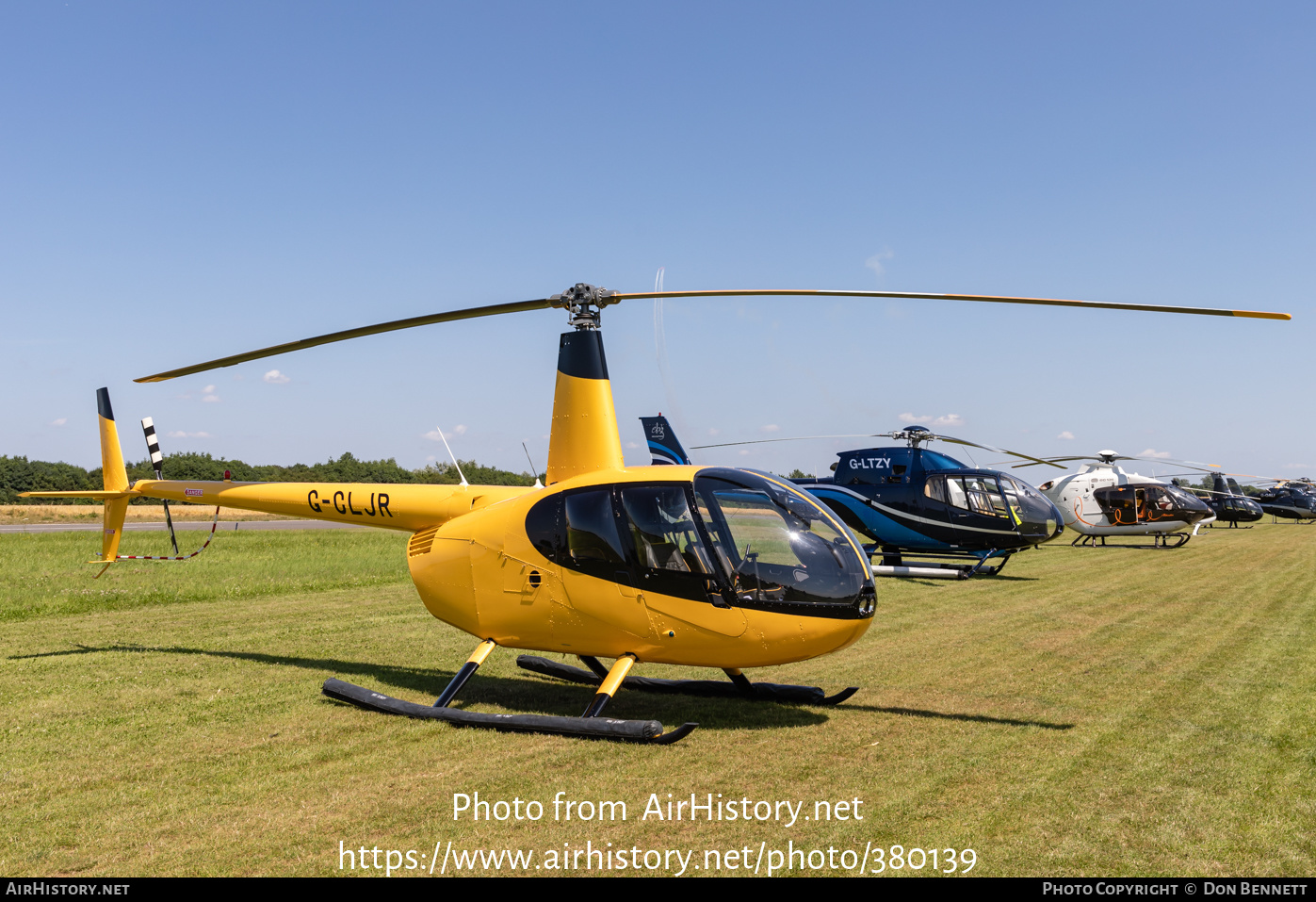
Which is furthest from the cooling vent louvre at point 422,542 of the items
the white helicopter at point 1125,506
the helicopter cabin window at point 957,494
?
the white helicopter at point 1125,506

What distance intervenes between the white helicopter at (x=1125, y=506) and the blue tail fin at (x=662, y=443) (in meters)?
14.9

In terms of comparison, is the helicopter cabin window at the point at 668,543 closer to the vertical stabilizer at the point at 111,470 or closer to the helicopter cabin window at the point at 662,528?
the helicopter cabin window at the point at 662,528

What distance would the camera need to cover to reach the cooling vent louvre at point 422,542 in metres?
8.38

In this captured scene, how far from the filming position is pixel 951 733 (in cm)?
673

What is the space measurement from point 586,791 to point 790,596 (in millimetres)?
2170

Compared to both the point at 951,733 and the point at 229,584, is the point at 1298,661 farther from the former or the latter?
the point at 229,584

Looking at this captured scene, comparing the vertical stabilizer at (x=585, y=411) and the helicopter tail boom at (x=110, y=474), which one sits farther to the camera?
the helicopter tail boom at (x=110, y=474)

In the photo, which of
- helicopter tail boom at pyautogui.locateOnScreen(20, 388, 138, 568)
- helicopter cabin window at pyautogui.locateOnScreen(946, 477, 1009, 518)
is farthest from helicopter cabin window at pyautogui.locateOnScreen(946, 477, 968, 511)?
helicopter tail boom at pyautogui.locateOnScreen(20, 388, 138, 568)

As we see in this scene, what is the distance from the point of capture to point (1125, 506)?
2989 centimetres

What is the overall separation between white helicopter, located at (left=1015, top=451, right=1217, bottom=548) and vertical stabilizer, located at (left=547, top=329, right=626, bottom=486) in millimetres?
25668

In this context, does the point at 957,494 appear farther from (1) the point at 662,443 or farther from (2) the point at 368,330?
(2) the point at 368,330

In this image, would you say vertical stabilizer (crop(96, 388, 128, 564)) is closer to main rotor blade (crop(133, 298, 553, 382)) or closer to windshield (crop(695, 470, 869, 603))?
main rotor blade (crop(133, 298, 553, 382))

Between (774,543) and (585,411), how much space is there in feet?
7.32
